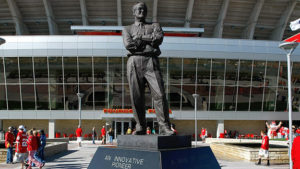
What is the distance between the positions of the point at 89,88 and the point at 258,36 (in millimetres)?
28790

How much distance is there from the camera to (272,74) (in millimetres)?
36938

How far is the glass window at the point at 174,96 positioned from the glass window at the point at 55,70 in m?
12.6

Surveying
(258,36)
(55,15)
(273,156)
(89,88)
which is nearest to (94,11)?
(55,15)

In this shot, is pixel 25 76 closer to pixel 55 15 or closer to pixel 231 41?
pixel 55 15

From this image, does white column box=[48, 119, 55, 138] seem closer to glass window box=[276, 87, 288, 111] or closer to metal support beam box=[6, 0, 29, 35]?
metal support beam box=[6, 0, 29, 35]

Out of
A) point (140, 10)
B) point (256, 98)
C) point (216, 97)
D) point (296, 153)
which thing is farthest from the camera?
point (256, 98)

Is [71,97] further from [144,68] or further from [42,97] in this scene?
[144,68]

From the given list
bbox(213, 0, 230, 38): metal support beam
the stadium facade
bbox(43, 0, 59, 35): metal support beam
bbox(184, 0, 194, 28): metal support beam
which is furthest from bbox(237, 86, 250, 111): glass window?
bbox(43, 0, 59, 35): metal support beam

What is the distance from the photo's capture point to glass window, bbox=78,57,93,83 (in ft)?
113

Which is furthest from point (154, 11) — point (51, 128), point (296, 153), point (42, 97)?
point (296, 153)

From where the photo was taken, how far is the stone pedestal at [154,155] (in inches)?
201

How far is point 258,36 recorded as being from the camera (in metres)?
48.8

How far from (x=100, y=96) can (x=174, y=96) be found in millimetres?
8538

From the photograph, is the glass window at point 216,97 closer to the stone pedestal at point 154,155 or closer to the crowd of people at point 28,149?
the crowd of people at point 28,149
